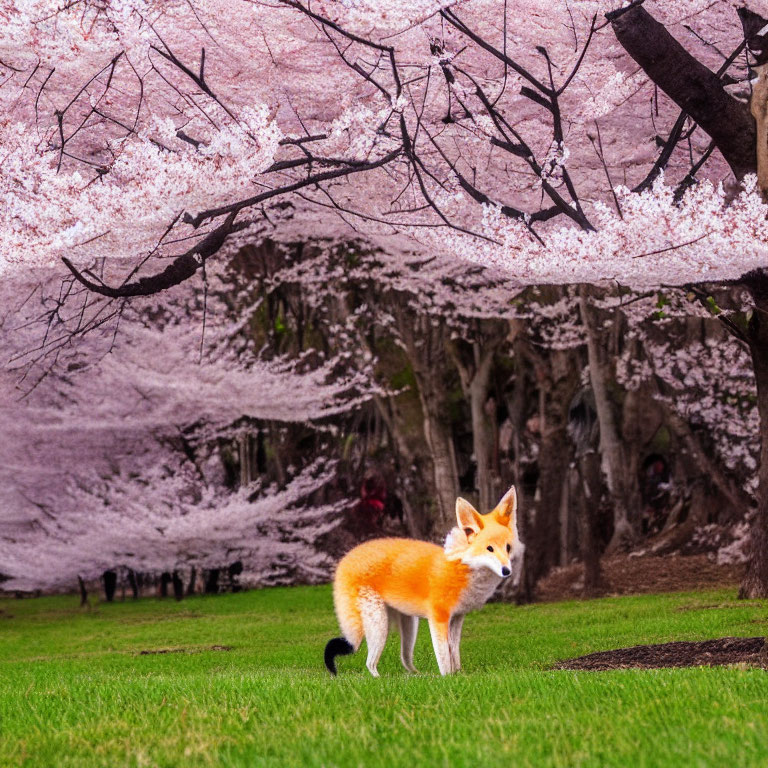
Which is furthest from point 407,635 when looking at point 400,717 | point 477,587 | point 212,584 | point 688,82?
point 212,584

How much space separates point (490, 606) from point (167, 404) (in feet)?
25.5

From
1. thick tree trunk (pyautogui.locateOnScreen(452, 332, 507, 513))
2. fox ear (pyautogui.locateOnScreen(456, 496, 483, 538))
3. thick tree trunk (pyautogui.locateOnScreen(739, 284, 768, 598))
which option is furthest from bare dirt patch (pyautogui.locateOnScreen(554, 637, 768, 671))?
thick tree trunk (pyautogui.locateOnScreen(452, 332, 507, 513))

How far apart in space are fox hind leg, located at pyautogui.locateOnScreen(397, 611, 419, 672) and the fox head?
1.11 meters

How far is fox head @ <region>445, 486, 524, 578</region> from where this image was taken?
8.15 meters

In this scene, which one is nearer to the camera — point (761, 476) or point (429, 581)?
point (429, 581)

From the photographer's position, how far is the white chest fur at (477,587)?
8383 mm

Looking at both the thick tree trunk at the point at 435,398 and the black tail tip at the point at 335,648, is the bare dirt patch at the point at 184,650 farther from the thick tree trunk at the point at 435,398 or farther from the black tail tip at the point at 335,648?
the thick tree trunk at the point at 435,398

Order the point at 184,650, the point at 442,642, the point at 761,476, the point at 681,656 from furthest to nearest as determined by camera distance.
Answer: the point at 761,476, the point at 184,650, the point at 681,656, the point at 442,642

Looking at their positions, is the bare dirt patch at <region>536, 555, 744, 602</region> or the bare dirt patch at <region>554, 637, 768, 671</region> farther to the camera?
the bare dirt patch at <region>536, 555, 744, 602</region>

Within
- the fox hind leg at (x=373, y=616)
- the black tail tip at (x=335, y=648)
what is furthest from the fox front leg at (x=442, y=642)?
the black tail tip at (x=335, y=648)

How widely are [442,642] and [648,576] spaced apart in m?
14.3

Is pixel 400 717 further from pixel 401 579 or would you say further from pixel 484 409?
pixel 484 409

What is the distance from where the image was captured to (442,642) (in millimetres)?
8570

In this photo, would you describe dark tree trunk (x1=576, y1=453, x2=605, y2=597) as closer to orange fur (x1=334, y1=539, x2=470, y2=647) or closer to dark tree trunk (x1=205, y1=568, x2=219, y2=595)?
orange fur (x1=334, y1=539, x2=470, y2=647)
